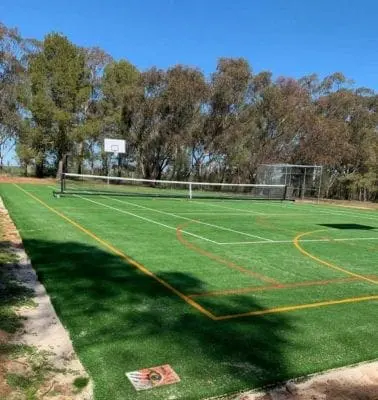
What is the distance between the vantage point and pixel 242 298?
6.05m

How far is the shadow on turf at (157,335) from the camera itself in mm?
3699

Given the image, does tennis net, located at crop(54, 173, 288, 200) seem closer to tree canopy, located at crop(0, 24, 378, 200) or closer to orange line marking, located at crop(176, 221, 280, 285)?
tree canopy, located at crop(0, 24, 378, 200)

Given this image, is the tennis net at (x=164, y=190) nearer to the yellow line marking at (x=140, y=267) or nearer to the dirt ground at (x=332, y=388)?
the yellow line marking at (x=140, y=267)

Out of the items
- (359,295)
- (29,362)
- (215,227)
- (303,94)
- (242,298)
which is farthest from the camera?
(303,94)

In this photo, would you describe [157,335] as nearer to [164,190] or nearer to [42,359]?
Answer: [42,359]

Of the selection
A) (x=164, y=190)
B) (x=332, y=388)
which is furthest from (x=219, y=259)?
(x=164, y=190)

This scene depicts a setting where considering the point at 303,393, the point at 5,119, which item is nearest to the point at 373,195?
the point at 5,119

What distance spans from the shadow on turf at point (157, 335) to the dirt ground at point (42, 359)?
112 millimetres

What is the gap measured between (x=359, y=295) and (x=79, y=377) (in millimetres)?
4366

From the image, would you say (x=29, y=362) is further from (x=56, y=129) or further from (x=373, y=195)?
(x=373, y=195)

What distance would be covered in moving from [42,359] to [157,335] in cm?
110

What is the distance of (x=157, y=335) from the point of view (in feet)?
14.9

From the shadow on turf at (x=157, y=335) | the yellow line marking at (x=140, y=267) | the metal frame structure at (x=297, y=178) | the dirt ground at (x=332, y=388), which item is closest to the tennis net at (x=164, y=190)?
the metal frame structure at (x=297, y=178)

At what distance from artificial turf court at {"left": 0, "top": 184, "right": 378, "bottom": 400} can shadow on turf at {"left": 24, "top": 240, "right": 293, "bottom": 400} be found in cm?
1
